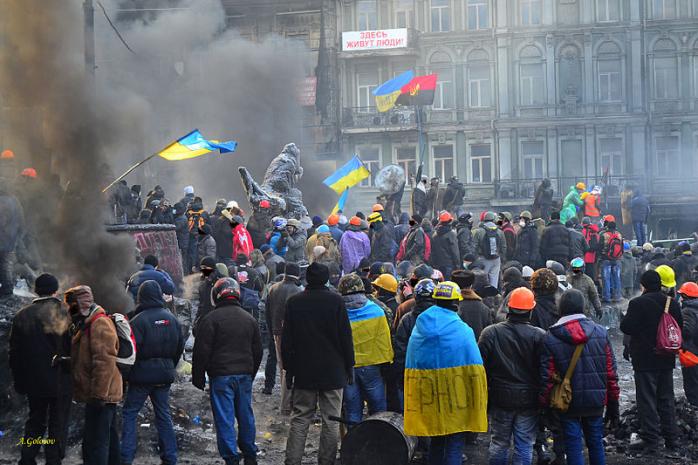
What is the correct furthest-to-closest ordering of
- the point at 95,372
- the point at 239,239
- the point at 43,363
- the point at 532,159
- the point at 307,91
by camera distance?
the point at 307,91, the point at 532,159, the point at 239,239, the point at 43,363, the point at 95,372

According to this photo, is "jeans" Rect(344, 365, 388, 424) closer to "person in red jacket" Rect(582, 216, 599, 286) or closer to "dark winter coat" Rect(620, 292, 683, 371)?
"dark winter coat" Rect(620, 292, 683, 371)

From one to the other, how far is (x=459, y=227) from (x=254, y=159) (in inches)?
984

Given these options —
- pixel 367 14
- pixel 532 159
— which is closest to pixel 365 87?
pixel 367 14

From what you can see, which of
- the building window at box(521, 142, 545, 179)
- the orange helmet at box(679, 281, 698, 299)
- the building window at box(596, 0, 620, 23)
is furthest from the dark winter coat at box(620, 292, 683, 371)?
the building window at box(596, 0, 620, 23)

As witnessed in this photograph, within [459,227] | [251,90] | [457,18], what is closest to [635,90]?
[457,18]

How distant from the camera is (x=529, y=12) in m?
43.3

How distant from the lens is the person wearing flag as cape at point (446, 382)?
749 centimetres

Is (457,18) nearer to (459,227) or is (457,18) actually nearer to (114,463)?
(459,227)

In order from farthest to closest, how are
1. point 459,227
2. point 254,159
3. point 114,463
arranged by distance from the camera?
1. point 254,159
2. point 459,227
3. point 114,463

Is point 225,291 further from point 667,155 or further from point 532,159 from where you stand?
point 667,155

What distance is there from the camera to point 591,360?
7.80m

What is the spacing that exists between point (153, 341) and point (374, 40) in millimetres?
36401

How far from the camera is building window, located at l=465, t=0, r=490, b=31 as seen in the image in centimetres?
4375

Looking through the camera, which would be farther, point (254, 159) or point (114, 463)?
point (254, 159)
